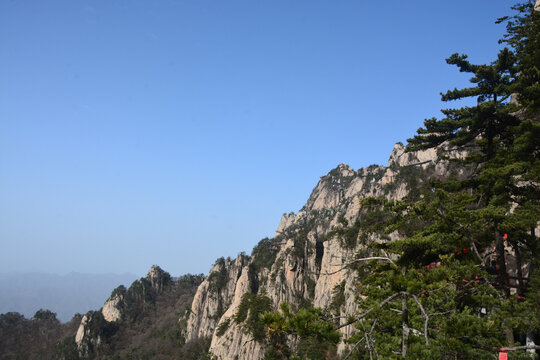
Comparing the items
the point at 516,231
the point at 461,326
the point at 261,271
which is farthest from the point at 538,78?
the point at 261,271

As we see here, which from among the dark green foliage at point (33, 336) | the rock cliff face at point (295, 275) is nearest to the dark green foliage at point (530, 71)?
the rock cliff face at point (295, 275)

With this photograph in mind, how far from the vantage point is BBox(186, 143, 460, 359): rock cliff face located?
46.5 metres

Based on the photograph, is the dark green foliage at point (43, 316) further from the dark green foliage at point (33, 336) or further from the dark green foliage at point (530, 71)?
the dark green foliage at point (530, 71)

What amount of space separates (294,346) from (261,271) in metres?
23.7

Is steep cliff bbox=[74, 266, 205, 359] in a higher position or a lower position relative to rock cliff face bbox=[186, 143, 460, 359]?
lower

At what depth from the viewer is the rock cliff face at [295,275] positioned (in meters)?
46.5

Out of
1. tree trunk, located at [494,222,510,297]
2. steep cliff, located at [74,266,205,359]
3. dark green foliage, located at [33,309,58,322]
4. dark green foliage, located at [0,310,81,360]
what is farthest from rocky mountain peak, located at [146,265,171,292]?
tree trunk, located at [494,222,510,297]

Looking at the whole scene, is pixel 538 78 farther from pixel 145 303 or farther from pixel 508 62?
pixel 145 303

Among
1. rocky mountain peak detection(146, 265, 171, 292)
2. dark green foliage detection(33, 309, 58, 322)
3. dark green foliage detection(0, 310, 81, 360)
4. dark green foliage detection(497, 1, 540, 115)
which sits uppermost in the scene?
dark green foliage detection(497, 1, 540, 115)

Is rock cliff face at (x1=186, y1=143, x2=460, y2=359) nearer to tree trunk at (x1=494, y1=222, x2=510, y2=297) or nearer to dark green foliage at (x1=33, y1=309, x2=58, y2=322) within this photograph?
tree trunk at (x1=494, y1=222, x2=510, y2=297)

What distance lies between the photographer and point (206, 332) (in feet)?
221

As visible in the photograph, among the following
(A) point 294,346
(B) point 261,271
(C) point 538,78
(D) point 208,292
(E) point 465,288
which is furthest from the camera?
(D) point 208,292

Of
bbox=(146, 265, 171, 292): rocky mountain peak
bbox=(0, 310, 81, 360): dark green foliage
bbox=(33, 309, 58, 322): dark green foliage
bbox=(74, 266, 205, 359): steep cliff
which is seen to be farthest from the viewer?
bbox=(146, 265, 171, 292): rocky mountain peak

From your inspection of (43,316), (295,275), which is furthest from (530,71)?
(43,316)
